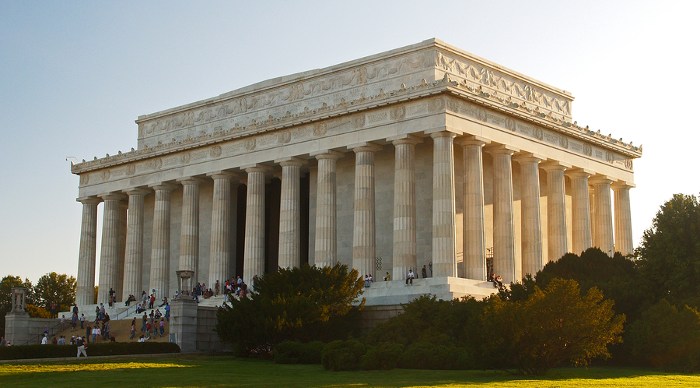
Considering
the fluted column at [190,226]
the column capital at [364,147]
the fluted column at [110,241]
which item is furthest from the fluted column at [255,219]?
the fluted column at [110,241]

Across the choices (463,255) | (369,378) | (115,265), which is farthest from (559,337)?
(115,265)

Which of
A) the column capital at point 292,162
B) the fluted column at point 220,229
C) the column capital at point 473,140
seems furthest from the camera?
the fluted column at point 220,229

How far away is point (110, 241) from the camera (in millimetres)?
88438

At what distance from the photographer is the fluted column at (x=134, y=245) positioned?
84.6 metres

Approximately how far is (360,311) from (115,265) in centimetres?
3648

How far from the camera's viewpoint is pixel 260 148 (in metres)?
76.8

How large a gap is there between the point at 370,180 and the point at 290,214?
771cm

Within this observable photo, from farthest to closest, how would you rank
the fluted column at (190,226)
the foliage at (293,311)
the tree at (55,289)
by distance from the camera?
the tree at (55,289) → the fluted column at (190,226) → the foliage at (293,311)

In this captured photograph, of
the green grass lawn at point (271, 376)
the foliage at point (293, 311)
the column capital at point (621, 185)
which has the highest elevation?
the column capital at point (621, 185)

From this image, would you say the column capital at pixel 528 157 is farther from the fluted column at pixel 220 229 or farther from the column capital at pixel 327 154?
the fluted column at pixel 220 229

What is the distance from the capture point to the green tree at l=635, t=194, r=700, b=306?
5009 cm

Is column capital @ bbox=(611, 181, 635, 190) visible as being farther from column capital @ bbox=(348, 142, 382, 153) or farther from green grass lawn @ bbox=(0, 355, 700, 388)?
green grass lawn @ bbox=(0, 355, 700, 388)

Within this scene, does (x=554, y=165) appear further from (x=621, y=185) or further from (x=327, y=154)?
(x=327, y=154)

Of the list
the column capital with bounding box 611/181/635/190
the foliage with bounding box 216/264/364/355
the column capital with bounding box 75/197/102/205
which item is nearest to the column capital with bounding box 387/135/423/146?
the foliage with bounding box 216/264/364/355
